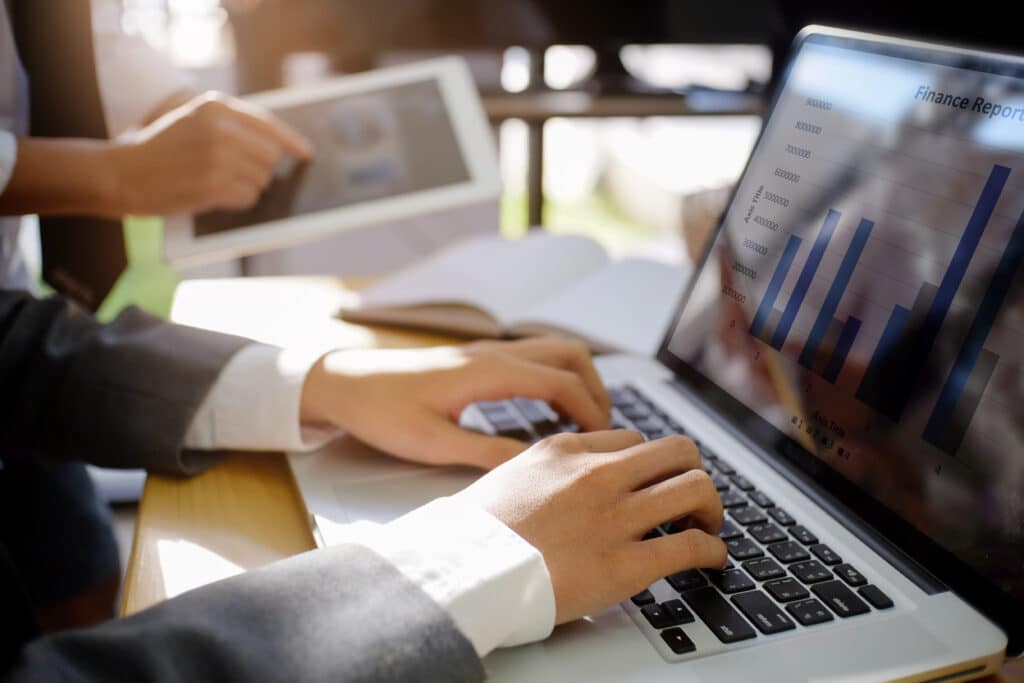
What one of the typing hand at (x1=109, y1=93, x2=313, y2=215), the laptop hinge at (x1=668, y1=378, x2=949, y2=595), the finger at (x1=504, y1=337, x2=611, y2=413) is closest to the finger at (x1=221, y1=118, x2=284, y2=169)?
the typing hand at (x1=109, y1=93, x2=313, y2=215)

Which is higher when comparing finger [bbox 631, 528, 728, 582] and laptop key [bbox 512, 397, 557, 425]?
finger [bbox 631, 528, 728, 582]

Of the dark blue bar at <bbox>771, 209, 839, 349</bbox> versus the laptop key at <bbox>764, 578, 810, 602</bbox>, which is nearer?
the laptop key at <bbox>764, 578, 810, 602</bbox>

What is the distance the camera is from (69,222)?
1.15 m

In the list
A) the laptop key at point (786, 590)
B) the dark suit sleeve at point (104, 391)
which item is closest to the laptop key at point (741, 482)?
the laptop key at point (786, 590)

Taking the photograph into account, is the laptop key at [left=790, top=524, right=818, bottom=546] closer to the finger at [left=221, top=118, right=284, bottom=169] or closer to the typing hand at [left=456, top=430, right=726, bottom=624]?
the typing hand at [left=456, top=430, right=726, bottom=624]

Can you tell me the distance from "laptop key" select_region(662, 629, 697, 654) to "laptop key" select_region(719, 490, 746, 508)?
0.42 ft

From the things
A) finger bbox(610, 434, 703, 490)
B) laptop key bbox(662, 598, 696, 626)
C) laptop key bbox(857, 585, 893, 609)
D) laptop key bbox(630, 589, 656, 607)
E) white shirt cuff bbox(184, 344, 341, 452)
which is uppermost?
finger bbox(610, 434, 703, 490)

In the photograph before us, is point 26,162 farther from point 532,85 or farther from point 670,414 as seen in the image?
point 532,85

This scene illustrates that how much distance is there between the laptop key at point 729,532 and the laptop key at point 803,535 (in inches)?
1.2

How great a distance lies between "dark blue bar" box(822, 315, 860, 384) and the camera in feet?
1.73

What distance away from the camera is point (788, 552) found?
470mm

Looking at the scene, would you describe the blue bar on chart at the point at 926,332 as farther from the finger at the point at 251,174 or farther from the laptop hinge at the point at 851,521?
the finger at the point at 251,174

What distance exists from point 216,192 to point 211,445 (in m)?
0.38

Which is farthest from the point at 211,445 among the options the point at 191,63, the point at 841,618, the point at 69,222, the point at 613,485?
the point at 191,63
